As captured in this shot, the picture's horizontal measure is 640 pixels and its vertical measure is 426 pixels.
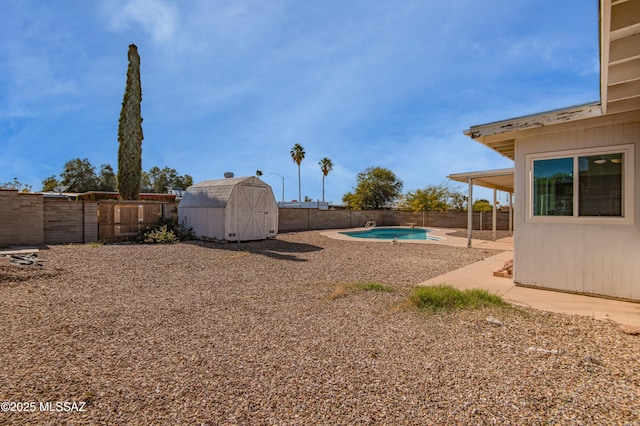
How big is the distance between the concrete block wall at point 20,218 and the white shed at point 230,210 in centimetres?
500

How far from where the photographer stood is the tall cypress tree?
661 inches

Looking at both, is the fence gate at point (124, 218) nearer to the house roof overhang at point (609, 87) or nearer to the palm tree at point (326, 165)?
the house roof overhang at point (609, 87)

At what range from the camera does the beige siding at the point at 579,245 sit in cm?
455

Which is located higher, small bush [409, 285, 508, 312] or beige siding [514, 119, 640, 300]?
beige siding [514, 119, 640, 300]

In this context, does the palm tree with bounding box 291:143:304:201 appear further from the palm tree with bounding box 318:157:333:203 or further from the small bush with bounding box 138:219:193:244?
the small bush with bounding box 138:219:193:244

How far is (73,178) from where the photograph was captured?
108 ft

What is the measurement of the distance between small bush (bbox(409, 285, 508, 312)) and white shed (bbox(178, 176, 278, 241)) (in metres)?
9.58

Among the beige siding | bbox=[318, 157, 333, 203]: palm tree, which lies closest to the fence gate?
the beige siding

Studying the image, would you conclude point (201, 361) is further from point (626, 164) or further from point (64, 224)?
point (64, 224)

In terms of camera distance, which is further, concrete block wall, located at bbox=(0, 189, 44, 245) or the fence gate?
the fence gate

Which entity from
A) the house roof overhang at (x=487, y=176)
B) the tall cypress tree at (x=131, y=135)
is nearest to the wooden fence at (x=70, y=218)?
the tall cypress tree at (x=131, y=135)

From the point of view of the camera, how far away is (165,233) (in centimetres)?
1295

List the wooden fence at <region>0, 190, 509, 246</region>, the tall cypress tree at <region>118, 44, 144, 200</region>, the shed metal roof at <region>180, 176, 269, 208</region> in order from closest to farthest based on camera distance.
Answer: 1. the wooden fence at <region>0, 190, 509, 246</region>
2. the shed metal roof at <region>180, 176, 269, 208</region>
3. the tall cypress tree at <region>118, 44, 144, 200</region>

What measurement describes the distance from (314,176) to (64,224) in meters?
36.1
